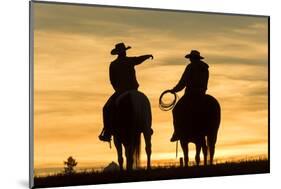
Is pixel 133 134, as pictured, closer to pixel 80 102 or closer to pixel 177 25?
pixel 80 102

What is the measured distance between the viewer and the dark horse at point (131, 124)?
6.78 metres

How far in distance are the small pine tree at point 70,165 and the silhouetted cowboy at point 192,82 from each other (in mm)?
1074

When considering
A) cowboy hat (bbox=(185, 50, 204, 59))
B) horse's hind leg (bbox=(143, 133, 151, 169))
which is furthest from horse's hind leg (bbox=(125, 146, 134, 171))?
cowboy hat (bbox=(185, 50, 204, 59))

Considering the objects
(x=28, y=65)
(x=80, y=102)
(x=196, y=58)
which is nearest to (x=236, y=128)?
(x=196, y=58)

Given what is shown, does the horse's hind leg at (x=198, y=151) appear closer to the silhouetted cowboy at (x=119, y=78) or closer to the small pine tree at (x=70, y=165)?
the silhouetted cowboy at (x=119, y=78)

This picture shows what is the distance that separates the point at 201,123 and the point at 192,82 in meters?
0.45

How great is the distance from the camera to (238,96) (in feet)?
24.0

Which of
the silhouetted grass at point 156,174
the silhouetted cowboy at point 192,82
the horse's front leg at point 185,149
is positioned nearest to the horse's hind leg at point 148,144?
the silhouetted grass at point 156,174

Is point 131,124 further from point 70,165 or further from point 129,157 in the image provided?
point 70,165

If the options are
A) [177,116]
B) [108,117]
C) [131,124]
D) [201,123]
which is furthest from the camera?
[201,123]

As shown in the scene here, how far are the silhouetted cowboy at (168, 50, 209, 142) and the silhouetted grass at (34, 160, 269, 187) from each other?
37cm

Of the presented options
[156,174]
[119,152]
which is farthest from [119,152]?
[156,174]

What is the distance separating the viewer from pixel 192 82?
7.12 m

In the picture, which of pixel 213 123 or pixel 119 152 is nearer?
pixel 119 152
